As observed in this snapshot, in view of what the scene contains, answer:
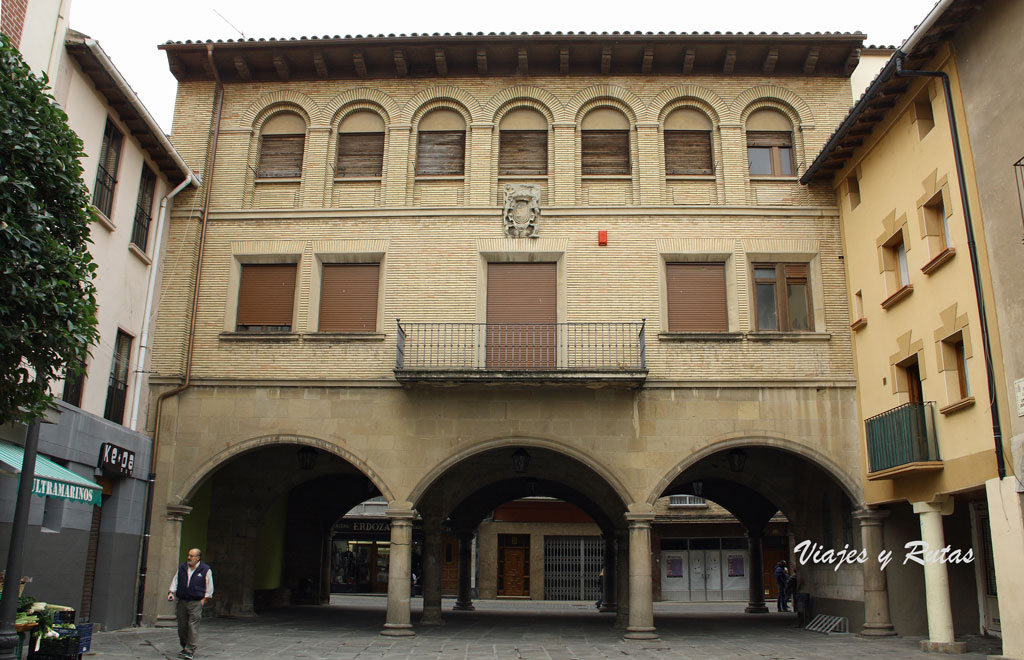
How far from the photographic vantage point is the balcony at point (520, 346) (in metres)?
15.6

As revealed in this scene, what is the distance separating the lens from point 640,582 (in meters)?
14.8

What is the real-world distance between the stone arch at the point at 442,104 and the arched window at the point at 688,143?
12.3 feet

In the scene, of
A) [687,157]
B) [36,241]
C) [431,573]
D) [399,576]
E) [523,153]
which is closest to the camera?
[36,241]

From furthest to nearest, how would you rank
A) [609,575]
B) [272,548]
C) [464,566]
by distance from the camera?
[464,566] < [609,575] < [272,548]

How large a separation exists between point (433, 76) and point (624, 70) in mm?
3854

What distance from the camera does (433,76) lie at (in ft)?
57.6

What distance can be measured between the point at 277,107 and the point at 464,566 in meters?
12.6

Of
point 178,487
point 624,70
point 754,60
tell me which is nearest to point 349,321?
point 178,487

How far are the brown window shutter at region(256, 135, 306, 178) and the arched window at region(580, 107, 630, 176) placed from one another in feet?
18.7

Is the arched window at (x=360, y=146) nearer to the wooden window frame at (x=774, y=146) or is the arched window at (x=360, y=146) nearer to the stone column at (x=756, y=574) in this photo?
the wooden window frame at (x=774, y=146)

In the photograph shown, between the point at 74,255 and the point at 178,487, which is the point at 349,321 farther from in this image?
the point at 74,255

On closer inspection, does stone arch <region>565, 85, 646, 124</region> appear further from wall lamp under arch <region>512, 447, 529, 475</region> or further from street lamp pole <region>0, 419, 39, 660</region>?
street lamp pole <region>0, 419, 39, 660</region>

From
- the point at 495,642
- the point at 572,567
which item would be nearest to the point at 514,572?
the point at 572,567

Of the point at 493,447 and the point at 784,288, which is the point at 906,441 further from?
the point at 493,447
